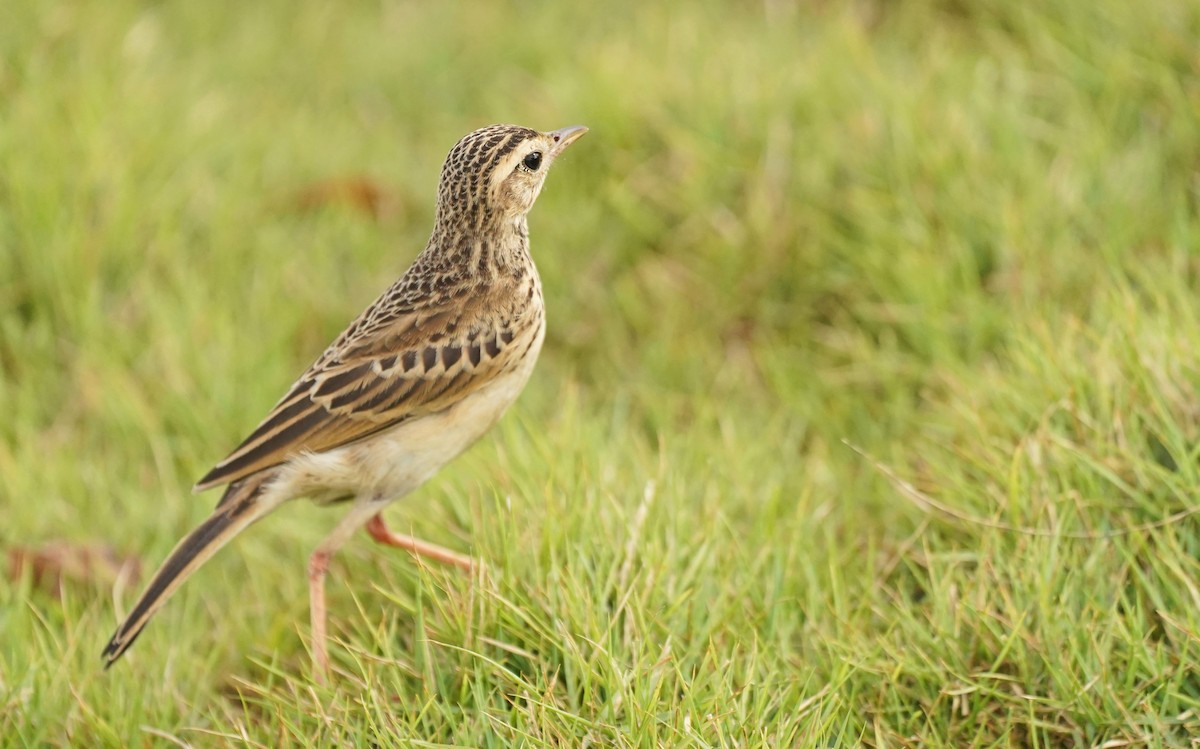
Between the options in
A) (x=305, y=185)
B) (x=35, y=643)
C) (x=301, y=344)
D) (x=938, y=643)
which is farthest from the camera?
(x=305, y=185)

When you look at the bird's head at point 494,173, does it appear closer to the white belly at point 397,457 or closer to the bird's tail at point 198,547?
the white belly at point 397,457

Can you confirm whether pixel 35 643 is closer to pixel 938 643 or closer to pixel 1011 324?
pixel 938 643

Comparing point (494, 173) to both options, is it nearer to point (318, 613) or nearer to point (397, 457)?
point (397, 457)

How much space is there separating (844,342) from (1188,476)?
196 cm

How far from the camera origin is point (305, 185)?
7.12 m

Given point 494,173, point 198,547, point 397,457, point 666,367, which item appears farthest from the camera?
point 666,367

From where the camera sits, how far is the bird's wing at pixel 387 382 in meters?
4.31

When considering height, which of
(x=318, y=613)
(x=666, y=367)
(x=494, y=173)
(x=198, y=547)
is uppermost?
(x=494, y=173)

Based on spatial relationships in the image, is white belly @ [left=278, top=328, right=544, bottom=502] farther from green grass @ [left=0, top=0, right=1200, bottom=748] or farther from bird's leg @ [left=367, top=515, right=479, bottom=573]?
green grass @ [left=0, top=0, right=1200, bottom=748]

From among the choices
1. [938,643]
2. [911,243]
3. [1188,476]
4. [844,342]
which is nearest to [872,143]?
[911,243]

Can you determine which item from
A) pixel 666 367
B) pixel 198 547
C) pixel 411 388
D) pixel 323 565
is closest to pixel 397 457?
pixel 411 388

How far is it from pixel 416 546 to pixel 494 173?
46.9 inches

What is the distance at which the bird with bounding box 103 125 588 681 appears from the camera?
169 inches

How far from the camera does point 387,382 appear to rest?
4344 mm
